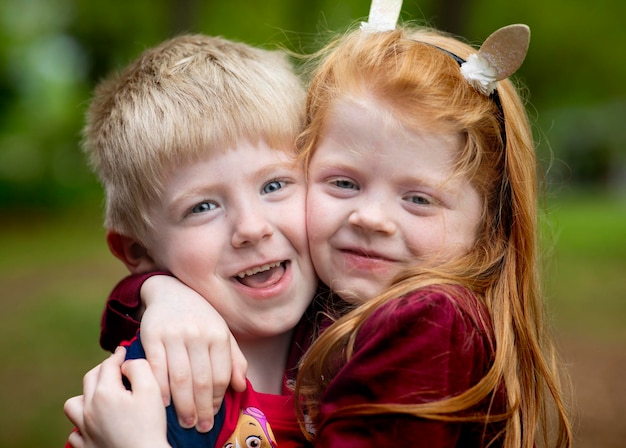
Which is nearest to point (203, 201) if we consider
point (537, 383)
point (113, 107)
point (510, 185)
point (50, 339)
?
point (113, 107)

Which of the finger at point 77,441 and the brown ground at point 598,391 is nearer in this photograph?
the finger at point 77,441

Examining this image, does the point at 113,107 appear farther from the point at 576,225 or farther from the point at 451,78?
the point at 576,225

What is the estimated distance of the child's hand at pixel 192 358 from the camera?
84.8 inches

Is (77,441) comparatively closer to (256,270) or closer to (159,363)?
(159,363)

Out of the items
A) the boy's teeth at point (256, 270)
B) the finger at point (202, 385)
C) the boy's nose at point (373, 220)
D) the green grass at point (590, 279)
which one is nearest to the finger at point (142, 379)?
the finger at point (202, 385)

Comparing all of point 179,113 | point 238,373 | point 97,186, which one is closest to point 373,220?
point 238,373

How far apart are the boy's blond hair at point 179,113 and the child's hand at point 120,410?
1.90ft

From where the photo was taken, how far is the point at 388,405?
1.99 meters

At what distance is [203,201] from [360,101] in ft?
2.03

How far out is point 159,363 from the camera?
217cm

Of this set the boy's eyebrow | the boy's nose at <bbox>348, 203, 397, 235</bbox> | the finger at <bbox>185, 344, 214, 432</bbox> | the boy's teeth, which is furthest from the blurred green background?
the finger at <bbox>185, 344, 214, 432</bbox>

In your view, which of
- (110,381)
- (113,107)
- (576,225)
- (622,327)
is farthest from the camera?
(576,225)

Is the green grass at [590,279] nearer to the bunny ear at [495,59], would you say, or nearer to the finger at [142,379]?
the bunny ear at [495,59]

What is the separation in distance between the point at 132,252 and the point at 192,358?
81 cm
